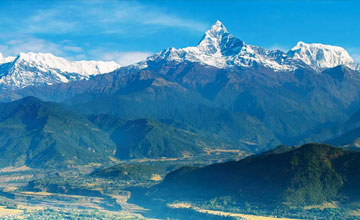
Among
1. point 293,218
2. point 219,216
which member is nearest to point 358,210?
point 293,218

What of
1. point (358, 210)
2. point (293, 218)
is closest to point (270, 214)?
point (293, 218)

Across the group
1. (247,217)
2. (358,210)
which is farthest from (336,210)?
(247,217)

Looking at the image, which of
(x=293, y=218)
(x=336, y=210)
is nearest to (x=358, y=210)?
(x=336, y=210)

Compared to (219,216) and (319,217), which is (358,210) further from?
(219,216)

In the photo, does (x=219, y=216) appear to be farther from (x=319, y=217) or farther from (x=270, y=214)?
(x=319, y=217)

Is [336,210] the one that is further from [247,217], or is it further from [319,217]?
[247,217]

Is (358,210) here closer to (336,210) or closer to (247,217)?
(336,210)
